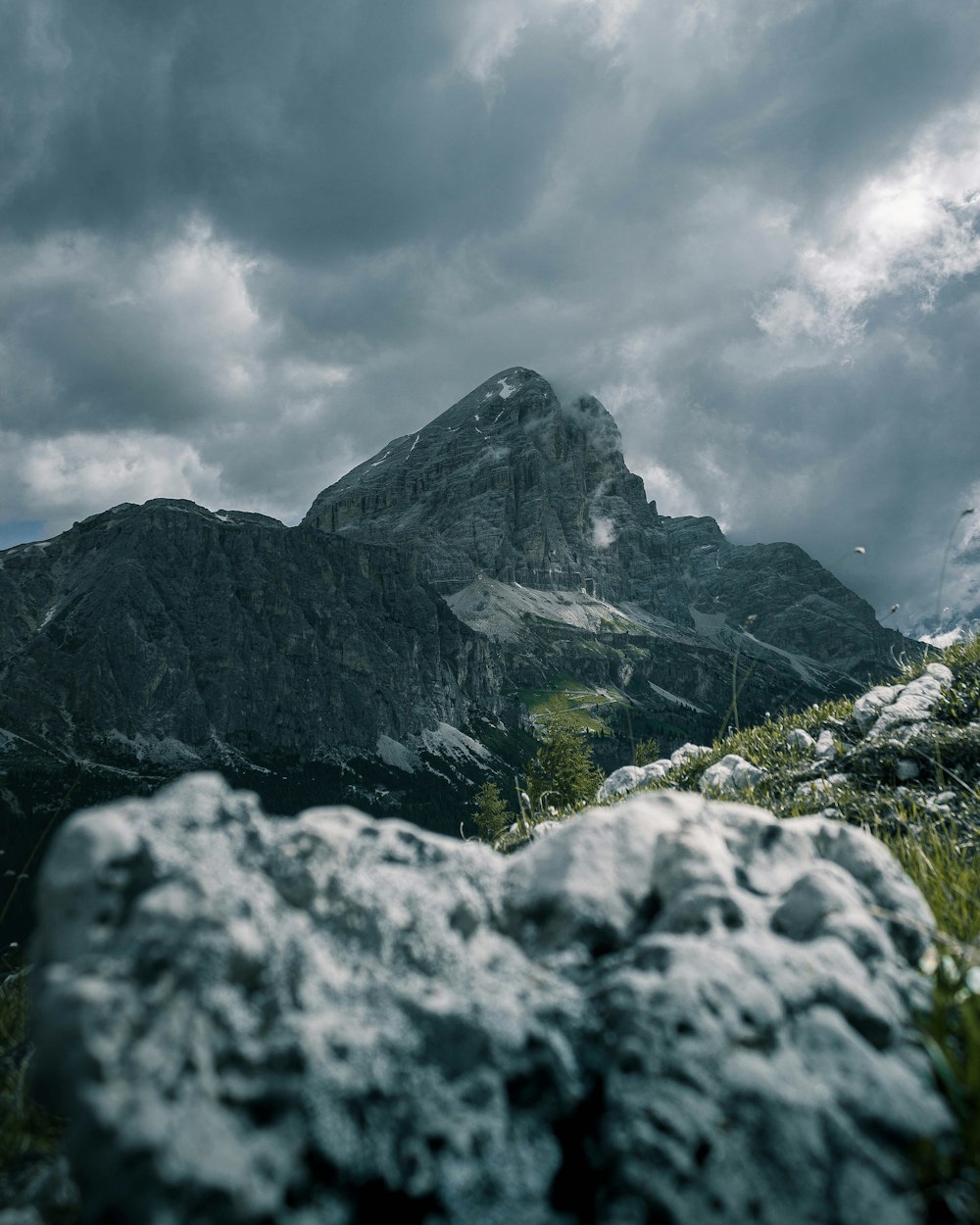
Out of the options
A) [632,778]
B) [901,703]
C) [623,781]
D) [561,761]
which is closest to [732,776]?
[901,703]

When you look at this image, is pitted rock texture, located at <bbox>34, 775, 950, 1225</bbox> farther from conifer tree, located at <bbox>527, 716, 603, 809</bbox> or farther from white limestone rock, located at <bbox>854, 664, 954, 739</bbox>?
conifer tree, located at <bbox>527, 716, 603, 809</bbox>

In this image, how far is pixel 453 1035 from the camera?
2.50 meters

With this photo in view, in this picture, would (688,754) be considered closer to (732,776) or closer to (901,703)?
(732,776)

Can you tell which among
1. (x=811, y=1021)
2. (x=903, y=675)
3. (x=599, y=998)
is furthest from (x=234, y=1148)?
(x=903, y=675)

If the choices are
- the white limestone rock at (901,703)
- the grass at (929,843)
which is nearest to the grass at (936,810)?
the grass at (929,843)

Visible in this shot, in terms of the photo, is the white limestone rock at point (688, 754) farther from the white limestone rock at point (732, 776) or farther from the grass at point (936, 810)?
the white limestone rock at point (732, 776)

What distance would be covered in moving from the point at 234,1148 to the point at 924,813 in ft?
23.1

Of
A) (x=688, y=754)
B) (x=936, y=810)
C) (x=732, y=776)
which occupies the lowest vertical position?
(x=936, y=810)

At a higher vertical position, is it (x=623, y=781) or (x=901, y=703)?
(x=901, y=703)

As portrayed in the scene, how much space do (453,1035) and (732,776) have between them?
8.35 meters

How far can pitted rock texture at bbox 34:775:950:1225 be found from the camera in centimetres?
208

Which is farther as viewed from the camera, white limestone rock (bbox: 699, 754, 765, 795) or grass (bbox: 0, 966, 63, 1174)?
white limestone rock (bbox: 699, 754, 765, 795)

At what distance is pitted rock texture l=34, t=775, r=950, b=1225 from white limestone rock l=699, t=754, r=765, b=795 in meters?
6.20

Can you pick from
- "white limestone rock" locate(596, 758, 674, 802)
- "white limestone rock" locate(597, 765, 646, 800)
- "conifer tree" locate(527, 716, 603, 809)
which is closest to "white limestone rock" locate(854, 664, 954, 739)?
"white limestone rock" locate(596, 758, 674, 802)
